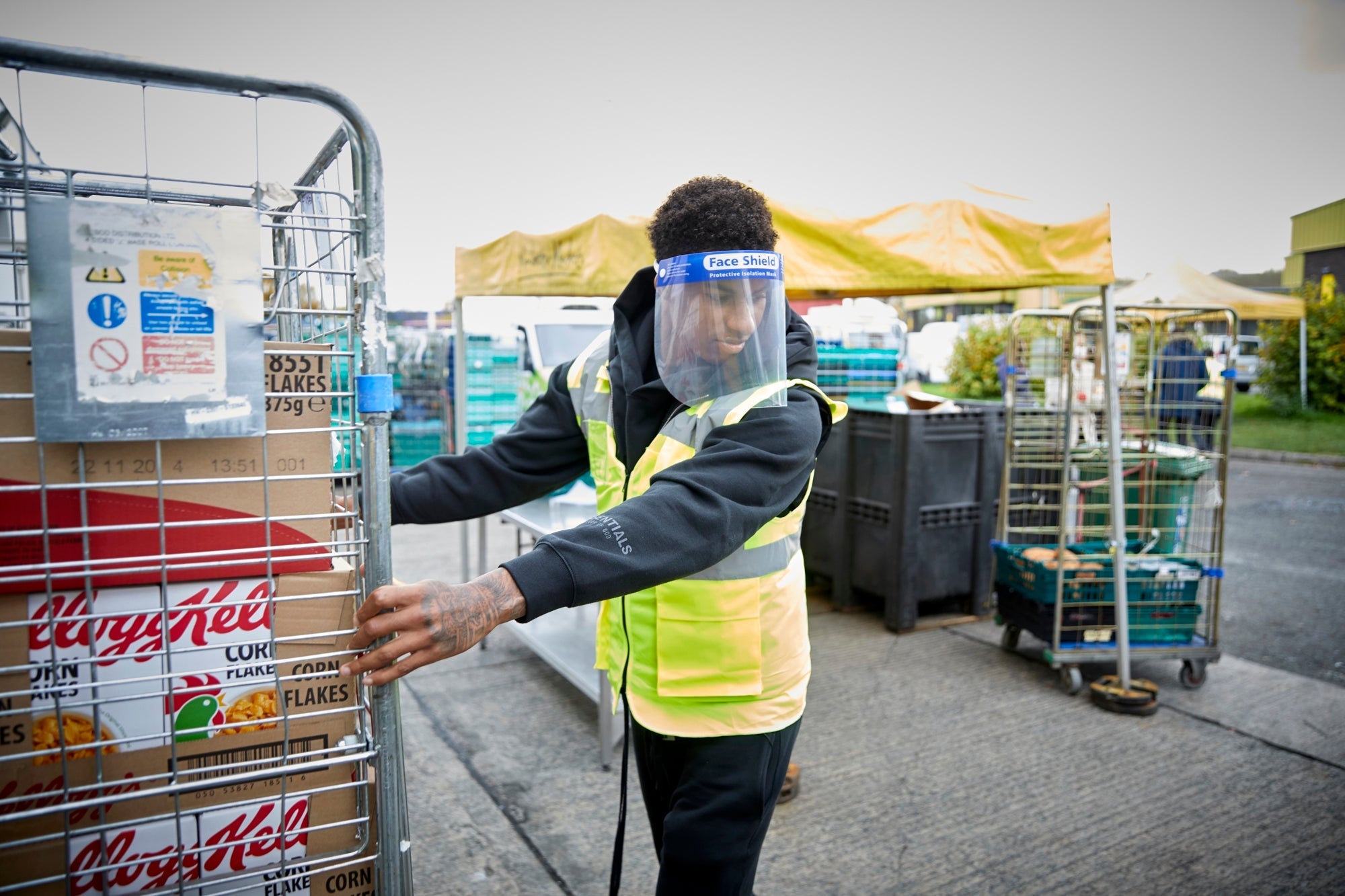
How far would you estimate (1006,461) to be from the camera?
16.8ft

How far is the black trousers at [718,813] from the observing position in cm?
175

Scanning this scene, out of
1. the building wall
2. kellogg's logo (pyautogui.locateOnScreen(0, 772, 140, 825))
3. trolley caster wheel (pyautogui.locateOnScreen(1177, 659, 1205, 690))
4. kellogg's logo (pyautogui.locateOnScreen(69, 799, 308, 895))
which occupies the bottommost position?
trolley caster wheel (pyautogui.locateOnScreen(1177, 659, 1205, 690))

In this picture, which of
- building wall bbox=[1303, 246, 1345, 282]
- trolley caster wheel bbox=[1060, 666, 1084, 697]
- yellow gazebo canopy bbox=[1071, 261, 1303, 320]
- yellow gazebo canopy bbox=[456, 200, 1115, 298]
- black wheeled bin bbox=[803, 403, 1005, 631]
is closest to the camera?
yellow gazebo canopy bbox=[456, 200, 1115, 298]

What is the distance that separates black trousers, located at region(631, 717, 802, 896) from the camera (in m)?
1.75

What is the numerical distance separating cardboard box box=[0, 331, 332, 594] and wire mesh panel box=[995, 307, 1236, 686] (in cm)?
394

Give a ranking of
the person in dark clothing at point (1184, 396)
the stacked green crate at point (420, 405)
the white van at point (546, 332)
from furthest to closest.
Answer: the stacked green crate at point (420, 405) < the white van at point (546, 332) < the person in dark clothing at point (1184, 396)

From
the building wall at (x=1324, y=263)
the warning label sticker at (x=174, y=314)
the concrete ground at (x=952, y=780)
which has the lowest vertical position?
the concrete ground at (x=952, y=780)

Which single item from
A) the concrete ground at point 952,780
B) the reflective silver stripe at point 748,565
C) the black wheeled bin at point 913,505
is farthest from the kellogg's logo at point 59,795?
the black wheeled bin at point 913,505

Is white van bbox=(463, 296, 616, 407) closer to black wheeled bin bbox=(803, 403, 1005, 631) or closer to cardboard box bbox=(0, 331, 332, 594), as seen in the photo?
black wheeled bin bbox=(803, 403, 1005, 631)

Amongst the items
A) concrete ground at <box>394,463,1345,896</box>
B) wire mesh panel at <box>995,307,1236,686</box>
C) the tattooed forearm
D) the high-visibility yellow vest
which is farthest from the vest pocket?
wire mesh panel at <box>995,307,1236,686</box>

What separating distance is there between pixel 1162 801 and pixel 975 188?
284 cm

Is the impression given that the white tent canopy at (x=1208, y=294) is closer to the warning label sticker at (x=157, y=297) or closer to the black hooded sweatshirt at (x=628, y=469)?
the black hooded sweatshirt at (x=628, y=469)

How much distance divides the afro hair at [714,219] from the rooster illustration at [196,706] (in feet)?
Result: 3.90

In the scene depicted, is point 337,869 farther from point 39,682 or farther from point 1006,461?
point 1006,461
